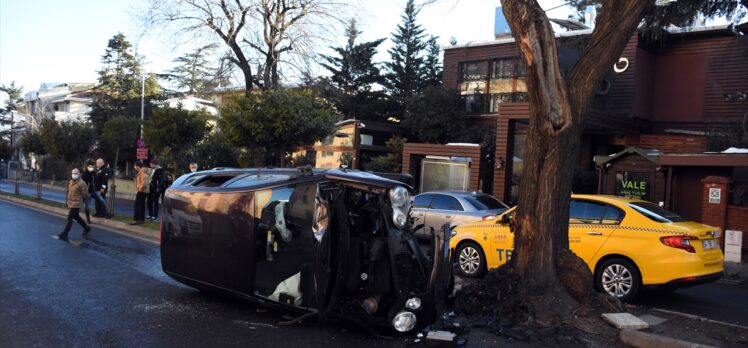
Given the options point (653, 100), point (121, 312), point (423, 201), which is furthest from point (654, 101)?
point (121, 312)

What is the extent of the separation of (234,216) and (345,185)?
1438 mm

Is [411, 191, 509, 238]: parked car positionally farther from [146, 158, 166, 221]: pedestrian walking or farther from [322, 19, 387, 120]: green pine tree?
[322, 19, 387, 120]: green pine tree

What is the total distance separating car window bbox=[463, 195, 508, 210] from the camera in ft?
45.7

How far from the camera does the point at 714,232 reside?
8.40 meters

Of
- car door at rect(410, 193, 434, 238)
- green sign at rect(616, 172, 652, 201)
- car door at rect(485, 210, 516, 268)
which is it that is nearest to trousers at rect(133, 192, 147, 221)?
car door at rect(410, 193, 434, 238)

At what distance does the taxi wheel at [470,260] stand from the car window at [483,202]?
12.1ft

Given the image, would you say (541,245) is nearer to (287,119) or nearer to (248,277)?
(248,277)

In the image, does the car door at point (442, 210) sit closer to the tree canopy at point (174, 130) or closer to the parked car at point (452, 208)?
the parked car at point (452, 208)

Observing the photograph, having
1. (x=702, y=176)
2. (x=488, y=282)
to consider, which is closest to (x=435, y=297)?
(x=488, y=282)

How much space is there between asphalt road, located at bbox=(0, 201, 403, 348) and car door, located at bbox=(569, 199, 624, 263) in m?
4.07

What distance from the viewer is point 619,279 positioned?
27.2ft

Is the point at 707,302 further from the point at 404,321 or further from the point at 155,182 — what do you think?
the point at 155,182

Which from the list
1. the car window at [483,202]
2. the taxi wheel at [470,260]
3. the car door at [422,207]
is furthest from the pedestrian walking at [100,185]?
the taxi wheel at [470,260]

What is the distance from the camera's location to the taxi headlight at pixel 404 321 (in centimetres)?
579
